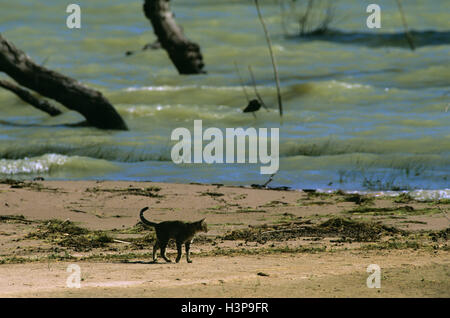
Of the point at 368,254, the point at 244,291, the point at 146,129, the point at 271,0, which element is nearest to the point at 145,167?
the point at 146,129

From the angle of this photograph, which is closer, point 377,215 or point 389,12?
point 377,215

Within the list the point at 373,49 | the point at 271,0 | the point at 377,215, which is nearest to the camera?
the point at 377,215

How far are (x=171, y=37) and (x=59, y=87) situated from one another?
11.8 ft

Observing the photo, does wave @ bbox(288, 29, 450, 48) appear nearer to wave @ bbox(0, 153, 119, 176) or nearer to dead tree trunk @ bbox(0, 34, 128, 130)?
dead tree trunk @ bbox(0, 34, 128, 130)

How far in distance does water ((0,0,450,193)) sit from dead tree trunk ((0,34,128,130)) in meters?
→ 0.30

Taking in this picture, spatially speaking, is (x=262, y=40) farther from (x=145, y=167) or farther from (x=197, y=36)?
(x=145, y=167)

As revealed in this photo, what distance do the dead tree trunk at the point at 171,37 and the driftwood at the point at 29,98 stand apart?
98.8 inches

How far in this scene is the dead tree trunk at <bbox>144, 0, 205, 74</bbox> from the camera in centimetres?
1688

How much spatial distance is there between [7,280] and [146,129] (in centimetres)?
911

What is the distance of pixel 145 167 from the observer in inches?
474

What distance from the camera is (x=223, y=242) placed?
7617 mm

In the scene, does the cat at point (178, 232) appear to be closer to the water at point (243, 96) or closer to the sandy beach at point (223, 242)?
the sandy beach at point (223, 242)

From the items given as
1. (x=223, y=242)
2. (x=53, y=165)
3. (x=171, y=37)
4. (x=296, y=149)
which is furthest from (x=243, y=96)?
(x=223, y=242)

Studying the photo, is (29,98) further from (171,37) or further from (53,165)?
(171,37)
